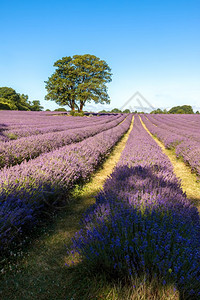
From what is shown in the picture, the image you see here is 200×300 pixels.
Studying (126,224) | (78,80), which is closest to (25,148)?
(126,224)

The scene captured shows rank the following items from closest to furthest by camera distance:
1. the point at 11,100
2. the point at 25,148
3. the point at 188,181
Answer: the point at 188,181
the point at 25,148
the point at 11,100

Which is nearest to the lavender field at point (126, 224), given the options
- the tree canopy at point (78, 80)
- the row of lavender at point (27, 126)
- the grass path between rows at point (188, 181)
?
the grass path between rows at point (188, 181)

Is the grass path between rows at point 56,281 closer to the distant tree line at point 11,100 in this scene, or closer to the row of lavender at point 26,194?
the row of lavender at point 26,194

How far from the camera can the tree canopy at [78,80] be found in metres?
34.1

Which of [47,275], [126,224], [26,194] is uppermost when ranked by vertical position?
[126,224]

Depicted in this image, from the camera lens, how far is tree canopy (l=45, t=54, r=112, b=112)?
3412 cm

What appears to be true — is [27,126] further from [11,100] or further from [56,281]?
[11,100]

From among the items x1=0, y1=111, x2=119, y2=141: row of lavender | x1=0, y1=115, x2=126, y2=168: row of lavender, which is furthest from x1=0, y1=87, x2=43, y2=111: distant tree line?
x1=0, y1=115, x2=126, y2=168: row of lavender

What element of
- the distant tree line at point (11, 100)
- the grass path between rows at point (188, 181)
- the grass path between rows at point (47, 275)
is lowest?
the grass path between rows at point (188, 181)

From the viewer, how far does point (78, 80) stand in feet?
119

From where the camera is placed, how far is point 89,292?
4.59 feet

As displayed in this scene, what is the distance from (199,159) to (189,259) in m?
4.77

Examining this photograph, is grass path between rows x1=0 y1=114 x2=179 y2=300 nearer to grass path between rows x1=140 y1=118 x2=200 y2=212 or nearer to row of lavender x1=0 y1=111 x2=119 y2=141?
grass path between rows x1=140 y1=118 x2=200 y2=212

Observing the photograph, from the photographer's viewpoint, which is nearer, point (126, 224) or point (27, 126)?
point (126, 224)
